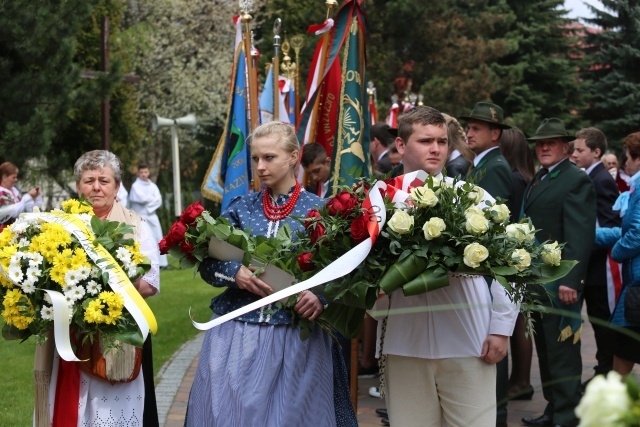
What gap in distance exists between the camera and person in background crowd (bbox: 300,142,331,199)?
780 cm

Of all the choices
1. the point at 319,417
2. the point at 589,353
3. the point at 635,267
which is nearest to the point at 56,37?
the point at 589,353

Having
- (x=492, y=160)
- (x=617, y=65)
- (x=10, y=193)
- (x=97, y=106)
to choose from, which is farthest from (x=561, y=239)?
(x=617, y=65)

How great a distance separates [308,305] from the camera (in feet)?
14.2

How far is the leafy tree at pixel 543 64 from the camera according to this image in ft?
129

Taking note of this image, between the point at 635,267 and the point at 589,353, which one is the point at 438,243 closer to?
the point at 635,267

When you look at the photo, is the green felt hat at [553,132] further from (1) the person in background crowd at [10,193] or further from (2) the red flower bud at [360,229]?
(1) the person in background crowd at [10,193]

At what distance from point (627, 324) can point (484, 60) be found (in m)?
29.2

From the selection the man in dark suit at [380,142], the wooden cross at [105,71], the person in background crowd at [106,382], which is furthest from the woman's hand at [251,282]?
the wooden cross at [105,71]

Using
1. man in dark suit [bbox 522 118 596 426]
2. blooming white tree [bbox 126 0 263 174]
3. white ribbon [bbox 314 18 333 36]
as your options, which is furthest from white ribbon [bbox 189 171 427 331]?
blooming white tree [bbox 126 0 263 174]

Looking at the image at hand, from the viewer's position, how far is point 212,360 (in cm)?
454

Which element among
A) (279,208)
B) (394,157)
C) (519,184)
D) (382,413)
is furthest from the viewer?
(394,157)

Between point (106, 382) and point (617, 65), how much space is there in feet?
108

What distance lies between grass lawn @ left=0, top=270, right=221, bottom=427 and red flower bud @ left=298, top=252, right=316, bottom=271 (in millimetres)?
1442

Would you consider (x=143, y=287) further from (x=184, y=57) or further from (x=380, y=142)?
(x=184, y=57)
